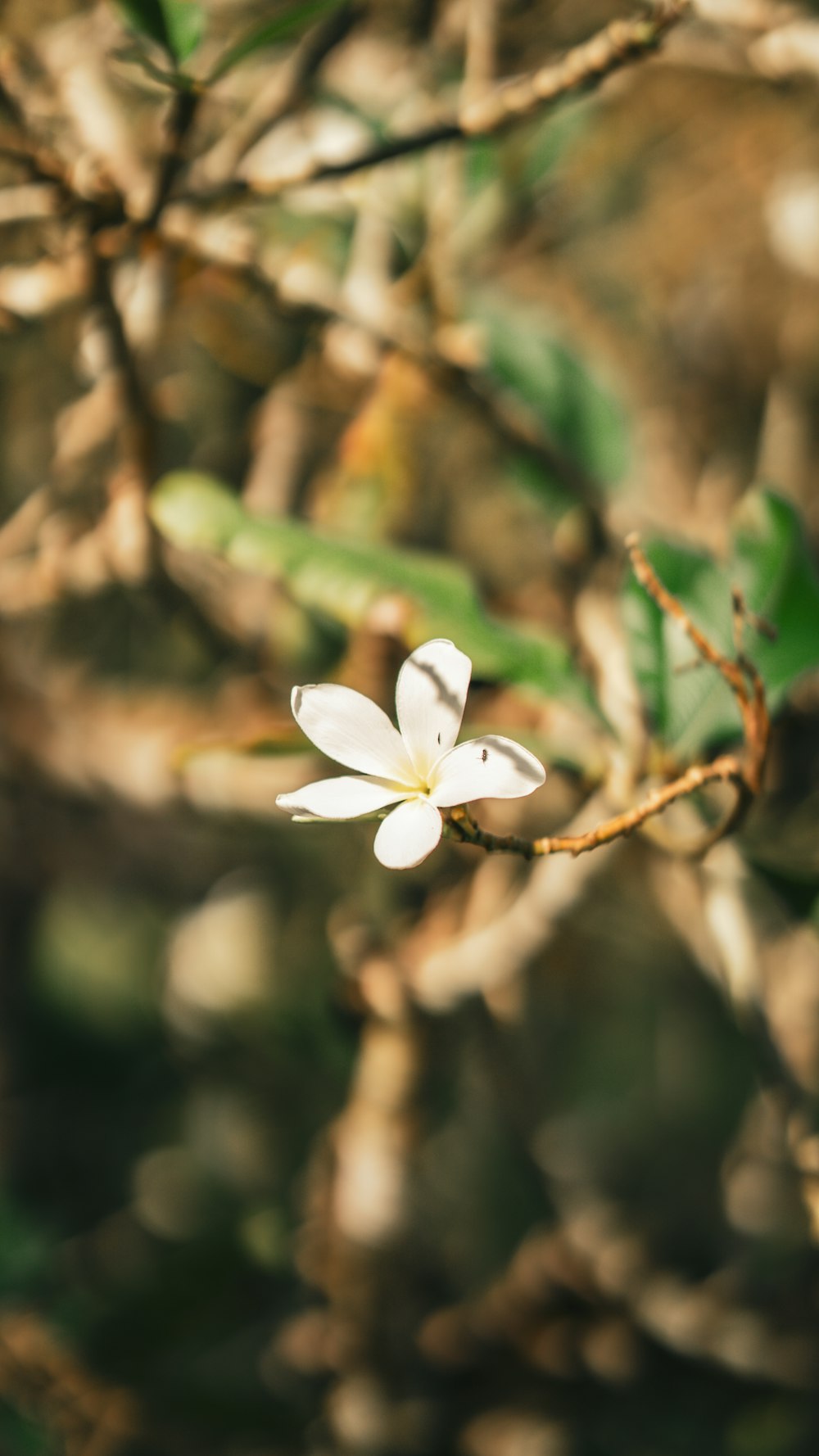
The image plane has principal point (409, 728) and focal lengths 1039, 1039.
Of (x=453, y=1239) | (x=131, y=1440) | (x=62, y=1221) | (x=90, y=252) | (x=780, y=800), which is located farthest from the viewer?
(x=453, y=1239)

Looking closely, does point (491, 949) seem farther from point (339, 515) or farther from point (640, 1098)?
point (640, 1098)

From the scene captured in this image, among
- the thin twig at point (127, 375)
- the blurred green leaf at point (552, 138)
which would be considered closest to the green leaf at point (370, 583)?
the thin twig at point (127, 375)

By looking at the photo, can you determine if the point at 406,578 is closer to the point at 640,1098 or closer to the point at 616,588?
the point at 616,588

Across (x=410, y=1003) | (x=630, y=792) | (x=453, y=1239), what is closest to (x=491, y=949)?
(x=410, y=1003)

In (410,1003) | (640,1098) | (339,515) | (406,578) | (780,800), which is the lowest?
(640,1098)

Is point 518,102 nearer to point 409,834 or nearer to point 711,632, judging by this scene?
point 711,632

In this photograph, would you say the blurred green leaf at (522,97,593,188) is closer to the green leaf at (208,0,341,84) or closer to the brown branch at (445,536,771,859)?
the green leaf at (208,0,341,84)

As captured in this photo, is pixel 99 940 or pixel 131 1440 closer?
pixel 131 1440

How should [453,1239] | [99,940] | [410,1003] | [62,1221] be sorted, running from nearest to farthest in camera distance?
1. [410,1003]
2. [62,1221]
3. [453,1239]
4. [99,940]

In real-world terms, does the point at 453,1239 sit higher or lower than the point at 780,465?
lower
